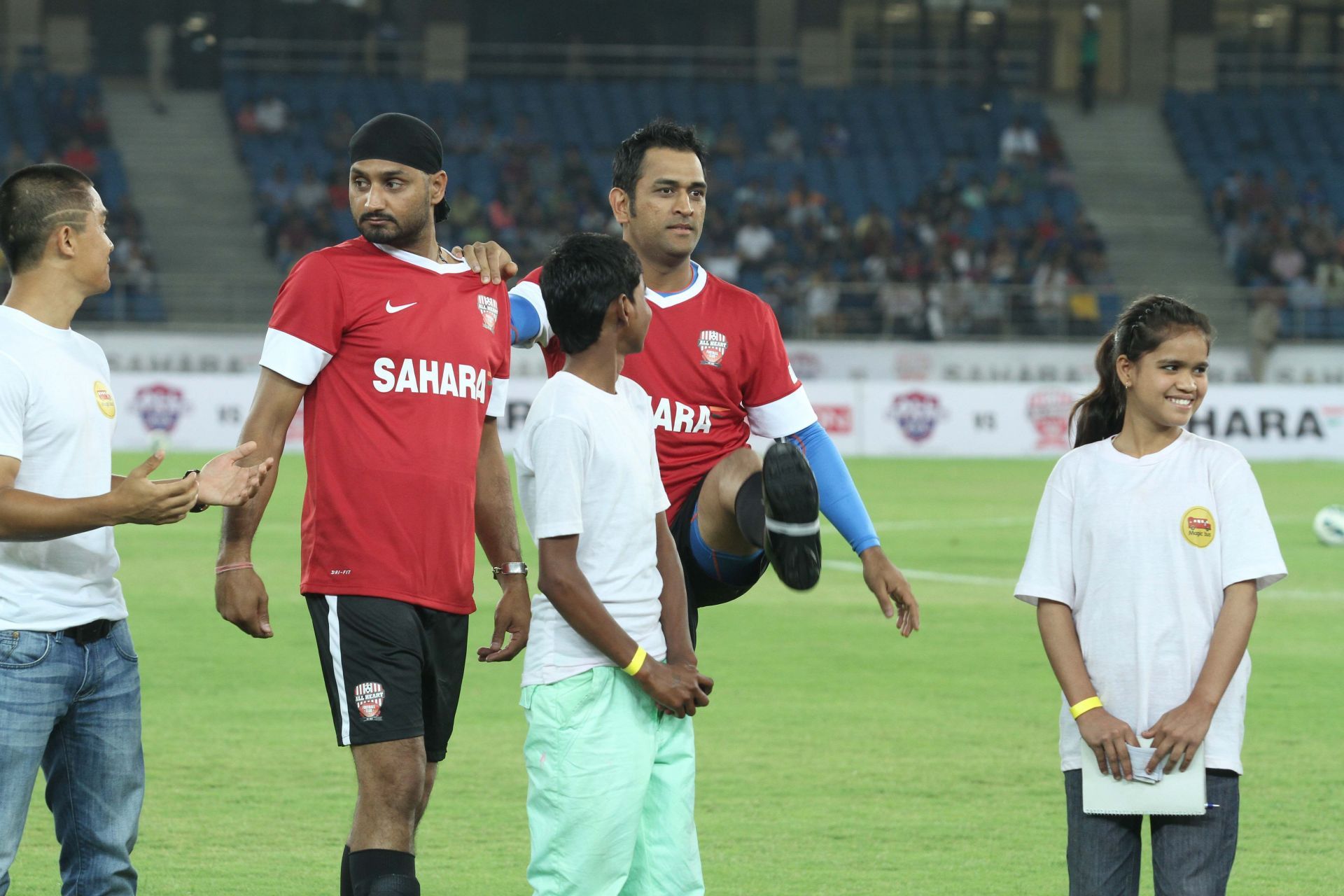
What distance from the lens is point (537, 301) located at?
5152 mm

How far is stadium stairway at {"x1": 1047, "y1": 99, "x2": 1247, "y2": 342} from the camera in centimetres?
3347

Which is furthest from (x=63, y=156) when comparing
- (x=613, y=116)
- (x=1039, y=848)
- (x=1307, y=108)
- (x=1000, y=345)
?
(x=1039, y=848)

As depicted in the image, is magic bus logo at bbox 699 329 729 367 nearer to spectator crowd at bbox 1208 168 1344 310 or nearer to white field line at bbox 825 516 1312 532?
white field line at bbox 825 516 1312 532

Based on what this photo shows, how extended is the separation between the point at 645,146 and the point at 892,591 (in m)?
1.45

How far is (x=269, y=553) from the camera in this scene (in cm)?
1452

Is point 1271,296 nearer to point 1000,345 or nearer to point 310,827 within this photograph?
point 1000,345

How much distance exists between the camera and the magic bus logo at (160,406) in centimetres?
2295

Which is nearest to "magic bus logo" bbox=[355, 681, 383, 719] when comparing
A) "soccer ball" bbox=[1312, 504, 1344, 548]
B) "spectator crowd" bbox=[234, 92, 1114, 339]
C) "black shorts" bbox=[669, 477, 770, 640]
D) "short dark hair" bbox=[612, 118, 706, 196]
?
"black shorts" bbox=[669, 477, 770, 640]

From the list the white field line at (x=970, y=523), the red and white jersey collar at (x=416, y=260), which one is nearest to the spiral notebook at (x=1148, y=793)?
the red and white jersey collar at (x=416, y=260)

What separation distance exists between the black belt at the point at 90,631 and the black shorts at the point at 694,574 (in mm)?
1650

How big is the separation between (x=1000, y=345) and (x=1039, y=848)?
2199 centimetres

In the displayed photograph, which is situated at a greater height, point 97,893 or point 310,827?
point 97,893

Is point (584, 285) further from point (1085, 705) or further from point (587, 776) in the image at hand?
point (1085, 705)

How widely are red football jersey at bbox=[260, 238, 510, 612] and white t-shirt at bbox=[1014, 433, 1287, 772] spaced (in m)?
1.53
